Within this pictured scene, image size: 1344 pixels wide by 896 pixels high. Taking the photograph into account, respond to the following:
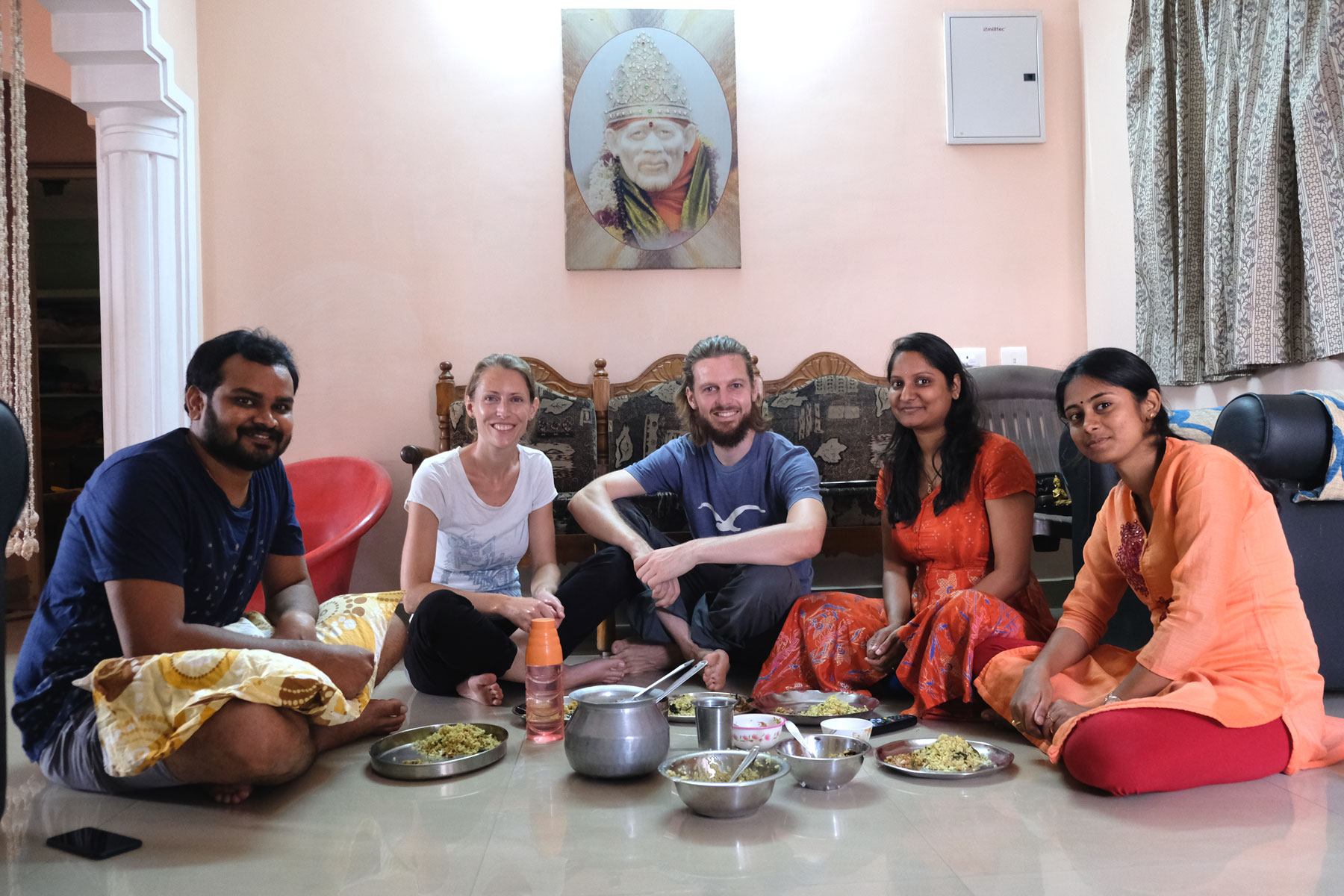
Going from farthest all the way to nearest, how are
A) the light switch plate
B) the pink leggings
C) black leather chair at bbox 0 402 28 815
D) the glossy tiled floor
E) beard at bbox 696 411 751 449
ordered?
the light switch plate, beard at bbox 696 411 751 449, the pink leggings, the glossy tiled floor, black leather chair at bbox 0 402 28 815

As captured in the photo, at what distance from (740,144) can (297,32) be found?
1.97 meters

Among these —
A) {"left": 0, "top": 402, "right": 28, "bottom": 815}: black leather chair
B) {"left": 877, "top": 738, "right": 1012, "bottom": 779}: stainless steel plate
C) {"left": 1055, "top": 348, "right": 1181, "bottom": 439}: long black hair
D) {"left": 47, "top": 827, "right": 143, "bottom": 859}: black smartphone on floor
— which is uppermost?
{"left": 1055, "top": 348, "right": 1181, "bottom": 439}: long black hair

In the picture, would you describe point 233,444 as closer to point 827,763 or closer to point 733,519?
point 827,763

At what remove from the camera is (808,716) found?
2268mm

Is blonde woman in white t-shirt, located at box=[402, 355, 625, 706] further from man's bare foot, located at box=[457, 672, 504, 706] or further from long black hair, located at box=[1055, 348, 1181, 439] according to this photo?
long black hair, located at box=[1055, 348, 1181, 439]

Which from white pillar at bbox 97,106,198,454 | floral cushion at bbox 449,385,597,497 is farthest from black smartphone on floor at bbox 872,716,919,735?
white pillar at bbox 97,106,198,454

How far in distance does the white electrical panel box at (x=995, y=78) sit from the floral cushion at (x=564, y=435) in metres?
2.07

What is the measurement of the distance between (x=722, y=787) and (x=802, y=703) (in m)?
0.77

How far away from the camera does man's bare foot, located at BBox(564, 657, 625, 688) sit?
2.77 m

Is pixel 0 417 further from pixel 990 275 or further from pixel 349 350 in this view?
pixel 990 275

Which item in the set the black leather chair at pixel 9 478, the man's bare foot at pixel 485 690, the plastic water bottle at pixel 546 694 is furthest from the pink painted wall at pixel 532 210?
the black leather chair at pixel 9 478

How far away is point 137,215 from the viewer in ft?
12.6

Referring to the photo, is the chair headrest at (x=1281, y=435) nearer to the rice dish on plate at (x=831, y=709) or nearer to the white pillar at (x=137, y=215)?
the rice dish on plate at (x=831, y=709)

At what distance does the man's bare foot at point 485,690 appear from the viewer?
8.63 feet
